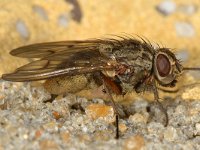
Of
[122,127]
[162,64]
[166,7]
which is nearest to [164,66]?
[162,64]

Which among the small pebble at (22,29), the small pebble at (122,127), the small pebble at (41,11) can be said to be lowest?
the small pebble at (122,127)

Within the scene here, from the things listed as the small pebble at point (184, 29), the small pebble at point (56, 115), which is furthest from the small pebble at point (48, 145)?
the small pebble at point (184, 29)

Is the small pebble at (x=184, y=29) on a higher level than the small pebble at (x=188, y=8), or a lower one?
lower

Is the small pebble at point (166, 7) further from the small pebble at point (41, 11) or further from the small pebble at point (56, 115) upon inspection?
the small pebble at point (56, 115)

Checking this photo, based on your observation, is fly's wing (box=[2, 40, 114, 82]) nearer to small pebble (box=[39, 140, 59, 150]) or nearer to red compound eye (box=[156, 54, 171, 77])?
red compound eye (box=[156, 54, 171, 77])

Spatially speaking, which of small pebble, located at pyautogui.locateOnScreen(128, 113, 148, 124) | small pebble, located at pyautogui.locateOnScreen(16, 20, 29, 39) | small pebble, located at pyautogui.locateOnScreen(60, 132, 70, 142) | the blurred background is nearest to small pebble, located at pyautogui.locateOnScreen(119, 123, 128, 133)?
small pebble, located at pyautogui.locateOnScreen(128, 113, 148, 124)

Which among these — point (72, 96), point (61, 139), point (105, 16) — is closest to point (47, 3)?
point (105, 16)

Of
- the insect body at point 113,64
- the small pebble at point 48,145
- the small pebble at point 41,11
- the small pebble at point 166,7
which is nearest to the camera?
the small pebble at point 48,145

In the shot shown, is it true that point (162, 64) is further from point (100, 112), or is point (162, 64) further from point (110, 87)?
point (100, 112)
